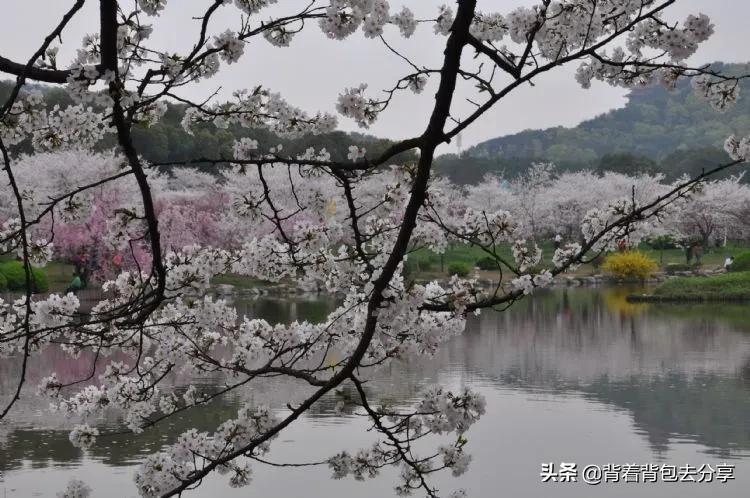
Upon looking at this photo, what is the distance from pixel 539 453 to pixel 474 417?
3.99 metres

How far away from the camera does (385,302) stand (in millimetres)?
2062

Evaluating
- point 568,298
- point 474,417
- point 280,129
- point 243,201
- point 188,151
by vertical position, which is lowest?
point 568,298

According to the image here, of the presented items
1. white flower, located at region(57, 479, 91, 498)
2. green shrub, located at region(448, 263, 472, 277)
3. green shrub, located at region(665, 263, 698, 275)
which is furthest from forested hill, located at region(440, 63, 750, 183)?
white flower, located at region(57, 479, 91, 498)

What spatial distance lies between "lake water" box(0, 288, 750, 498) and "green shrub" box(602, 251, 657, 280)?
1093 cm

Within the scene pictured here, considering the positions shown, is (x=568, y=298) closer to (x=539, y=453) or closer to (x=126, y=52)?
(x=539, y=453)

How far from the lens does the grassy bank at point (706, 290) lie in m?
17.5

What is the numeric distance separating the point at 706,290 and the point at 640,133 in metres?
59.9

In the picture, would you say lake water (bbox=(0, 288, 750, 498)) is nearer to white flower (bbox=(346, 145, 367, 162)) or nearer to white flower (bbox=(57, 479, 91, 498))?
white flower (bbox=(57, 479, 91, 498))

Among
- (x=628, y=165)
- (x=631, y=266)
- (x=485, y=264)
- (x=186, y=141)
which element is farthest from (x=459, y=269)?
(x=628, y=165)

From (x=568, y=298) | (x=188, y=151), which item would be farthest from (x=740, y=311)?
(x=188, y=151)

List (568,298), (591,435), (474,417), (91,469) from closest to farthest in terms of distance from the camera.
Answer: (474,417) < (91,469) < (591,435) < (568,298)

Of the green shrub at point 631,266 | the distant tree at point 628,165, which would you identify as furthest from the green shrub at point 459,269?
the distant tree at point 628,165

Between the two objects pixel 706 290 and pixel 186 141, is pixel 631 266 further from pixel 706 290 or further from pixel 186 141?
pixel 186 141

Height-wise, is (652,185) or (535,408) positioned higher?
(652,185)
